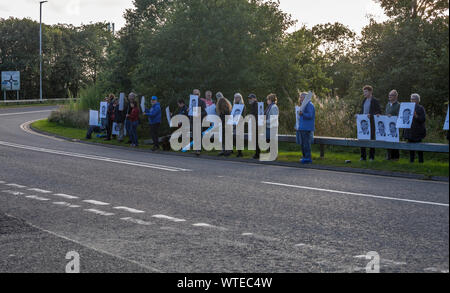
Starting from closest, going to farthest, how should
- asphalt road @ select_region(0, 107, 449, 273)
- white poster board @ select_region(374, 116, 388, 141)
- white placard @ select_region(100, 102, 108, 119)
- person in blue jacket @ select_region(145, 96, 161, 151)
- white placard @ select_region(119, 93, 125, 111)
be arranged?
1. asphalt road @ select_region(0, 107, 449, 273)
2. white poster board @ select_region(374, 116, 388, 141)
3. person in blue jacket @ select_region(145, 96, 161, 151)
4. white placard @ select_region(119, 93, 125, 111)
5. white placard @ select_region(100, 102, 108, 119)

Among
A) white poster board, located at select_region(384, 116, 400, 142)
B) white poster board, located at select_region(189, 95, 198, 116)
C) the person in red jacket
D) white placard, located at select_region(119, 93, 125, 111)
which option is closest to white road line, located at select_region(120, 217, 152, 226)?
white poster board, located at select_region(384, 116, 400, 142)

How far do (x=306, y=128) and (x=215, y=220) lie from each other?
342 inches

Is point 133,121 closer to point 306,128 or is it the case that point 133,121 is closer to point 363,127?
point 306,128

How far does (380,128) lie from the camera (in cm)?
1406

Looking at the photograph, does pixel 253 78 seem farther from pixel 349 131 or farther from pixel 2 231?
pixel 2 231

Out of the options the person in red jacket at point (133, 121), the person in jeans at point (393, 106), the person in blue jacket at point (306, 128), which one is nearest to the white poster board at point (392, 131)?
the person in jeans at point (393, 106)

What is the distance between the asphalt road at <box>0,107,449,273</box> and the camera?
5.73 metres

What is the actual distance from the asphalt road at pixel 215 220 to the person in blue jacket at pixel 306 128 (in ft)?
5.22

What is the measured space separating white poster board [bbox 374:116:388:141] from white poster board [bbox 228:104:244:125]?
538cm

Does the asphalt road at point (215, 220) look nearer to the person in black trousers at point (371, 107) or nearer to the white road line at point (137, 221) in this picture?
the white road line at point (137, 221)

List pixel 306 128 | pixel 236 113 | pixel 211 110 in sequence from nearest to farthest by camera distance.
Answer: pixel 306 128 → pixel 236 113 → pixel 211 110

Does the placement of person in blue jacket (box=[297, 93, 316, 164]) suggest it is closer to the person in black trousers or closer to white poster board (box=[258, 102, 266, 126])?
the person in black trousers

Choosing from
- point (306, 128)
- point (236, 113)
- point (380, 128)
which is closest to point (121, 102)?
point (236, 113)

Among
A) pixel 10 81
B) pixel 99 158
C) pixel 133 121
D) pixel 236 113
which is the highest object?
pixel 10 81
